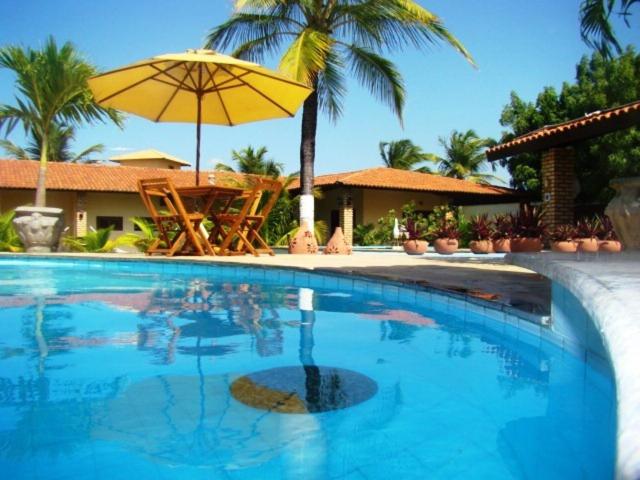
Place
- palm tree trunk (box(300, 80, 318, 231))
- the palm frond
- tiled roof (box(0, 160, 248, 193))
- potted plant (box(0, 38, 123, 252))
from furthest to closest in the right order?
1. tiled roof (box(0, 160, 248, 193))
2. palm tree trunk (box(300, 80, 318, 231))
3. potted plant (box(0, 38, 123, 252))
4. the palm frond

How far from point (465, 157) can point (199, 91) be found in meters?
23.4

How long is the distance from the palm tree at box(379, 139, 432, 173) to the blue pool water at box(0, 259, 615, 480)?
1057 inches

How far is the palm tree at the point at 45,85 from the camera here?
1246 cm

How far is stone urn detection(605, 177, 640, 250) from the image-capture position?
4.86 meters

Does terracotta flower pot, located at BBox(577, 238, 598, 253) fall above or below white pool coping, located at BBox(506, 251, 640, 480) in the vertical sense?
above

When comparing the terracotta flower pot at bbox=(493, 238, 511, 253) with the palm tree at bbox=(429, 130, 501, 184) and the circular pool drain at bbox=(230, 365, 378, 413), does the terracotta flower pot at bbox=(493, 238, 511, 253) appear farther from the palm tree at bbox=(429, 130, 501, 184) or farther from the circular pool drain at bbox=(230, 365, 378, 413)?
the palm tree at bbox=(429, 130, 501, 184)

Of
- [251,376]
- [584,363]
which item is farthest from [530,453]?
[251,376]

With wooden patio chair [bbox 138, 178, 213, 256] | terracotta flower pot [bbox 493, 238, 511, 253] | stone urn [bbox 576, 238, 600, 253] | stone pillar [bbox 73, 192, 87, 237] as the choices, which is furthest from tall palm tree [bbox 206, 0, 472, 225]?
stone pillar [bbox 73, 192, 87, 237]

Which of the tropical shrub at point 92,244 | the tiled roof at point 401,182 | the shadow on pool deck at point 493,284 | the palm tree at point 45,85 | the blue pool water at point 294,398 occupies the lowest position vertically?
the blue pool water at point 294,398

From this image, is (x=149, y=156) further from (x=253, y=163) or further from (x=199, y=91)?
(x=199, y=91)

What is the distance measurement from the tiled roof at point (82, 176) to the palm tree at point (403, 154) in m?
11.6

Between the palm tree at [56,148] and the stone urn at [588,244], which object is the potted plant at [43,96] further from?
the palm tree at [56,148]

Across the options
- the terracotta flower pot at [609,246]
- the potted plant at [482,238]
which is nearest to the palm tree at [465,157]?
the potted plant at [482,238]

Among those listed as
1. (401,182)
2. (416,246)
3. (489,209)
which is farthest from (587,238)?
(489,209)
